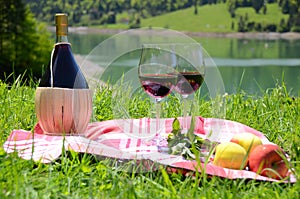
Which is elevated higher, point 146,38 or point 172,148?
point 146,38

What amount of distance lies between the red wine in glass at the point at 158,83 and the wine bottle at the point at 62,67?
0.37 meters

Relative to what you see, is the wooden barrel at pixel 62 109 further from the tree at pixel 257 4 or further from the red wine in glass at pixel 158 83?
the tree at pixel 257 4

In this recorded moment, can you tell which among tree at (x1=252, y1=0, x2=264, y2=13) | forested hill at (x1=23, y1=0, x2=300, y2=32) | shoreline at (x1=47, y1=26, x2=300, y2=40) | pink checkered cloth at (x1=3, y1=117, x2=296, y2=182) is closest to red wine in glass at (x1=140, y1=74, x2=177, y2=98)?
pink checkered cloth at (x1=3, y1=117, x2=296, y2=182)

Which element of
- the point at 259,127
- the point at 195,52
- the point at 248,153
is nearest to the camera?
the point at 248,153

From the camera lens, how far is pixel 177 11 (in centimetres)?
6316

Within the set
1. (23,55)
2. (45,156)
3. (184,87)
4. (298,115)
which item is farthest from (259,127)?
(23,55)

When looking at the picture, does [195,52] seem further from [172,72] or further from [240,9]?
[240,9]

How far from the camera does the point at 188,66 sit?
213cm

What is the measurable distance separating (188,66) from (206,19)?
60374 mm

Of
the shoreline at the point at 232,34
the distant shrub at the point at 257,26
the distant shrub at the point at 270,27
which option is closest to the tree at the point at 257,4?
the distant shrub at the point at 257,26

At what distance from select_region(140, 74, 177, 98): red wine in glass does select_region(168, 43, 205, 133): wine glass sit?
3 cm

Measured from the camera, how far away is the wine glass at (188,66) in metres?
2.12

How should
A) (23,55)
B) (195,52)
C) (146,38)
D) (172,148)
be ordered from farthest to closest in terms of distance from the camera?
(23,55) < (146,38) < (195,52) < (172,148)

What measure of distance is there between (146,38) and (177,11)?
6167 cm
